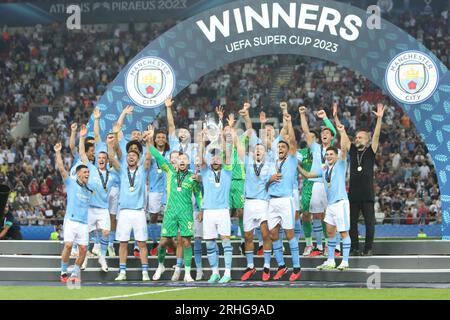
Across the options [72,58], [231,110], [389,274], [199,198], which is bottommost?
[389,274]

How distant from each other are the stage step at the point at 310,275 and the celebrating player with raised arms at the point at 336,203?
145 mm

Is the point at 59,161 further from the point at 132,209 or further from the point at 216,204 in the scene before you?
the point at 216,204

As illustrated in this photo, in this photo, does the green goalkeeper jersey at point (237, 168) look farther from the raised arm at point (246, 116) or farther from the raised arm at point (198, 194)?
the raised arm at point (198, 194)

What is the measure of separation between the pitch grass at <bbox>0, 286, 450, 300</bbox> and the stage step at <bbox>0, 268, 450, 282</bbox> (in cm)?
101

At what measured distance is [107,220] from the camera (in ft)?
50.5

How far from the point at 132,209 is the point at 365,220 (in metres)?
3.45

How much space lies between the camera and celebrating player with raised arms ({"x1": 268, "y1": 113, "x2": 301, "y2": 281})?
47.9 ft

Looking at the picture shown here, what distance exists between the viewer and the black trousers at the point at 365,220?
14.9 m

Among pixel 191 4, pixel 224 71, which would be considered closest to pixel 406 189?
pixel 224 71

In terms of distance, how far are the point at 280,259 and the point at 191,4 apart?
67.4 feet

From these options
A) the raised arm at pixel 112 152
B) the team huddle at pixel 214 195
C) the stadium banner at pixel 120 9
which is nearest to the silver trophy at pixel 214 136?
the team huddle at pixel 214 195

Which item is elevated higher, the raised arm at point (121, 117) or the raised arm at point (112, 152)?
the raised arm at point (121, 117)

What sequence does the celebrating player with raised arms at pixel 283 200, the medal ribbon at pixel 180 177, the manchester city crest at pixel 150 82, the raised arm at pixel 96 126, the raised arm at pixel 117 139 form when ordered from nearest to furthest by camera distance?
1. the celebrating player with raised arms at pixel 283 200
2. the medal ribbon at pixel 180 177
3. the raised arm at pixel 117 139
4. the raised arm at pixel 96 126
5. the manchester city crest at pixel 150 82

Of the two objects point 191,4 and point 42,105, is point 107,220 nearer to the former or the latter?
point 42,105
